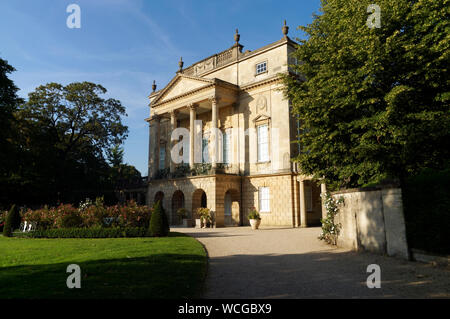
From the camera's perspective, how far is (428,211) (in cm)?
845

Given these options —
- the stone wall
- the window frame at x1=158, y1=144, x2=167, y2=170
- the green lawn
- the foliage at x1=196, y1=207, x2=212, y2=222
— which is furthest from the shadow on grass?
the window frame at x1=158, y1=144, x2=167, y2=170

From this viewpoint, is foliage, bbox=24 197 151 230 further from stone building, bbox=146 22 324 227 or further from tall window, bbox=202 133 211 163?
tall window, bbox=202 133 211 163

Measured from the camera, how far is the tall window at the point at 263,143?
88.9 feet

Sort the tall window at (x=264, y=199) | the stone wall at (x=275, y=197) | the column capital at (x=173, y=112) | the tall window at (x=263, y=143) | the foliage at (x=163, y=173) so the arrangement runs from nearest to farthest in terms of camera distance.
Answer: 1. the stone wall at (x=275, y=197)
2. the tall window at (x=264, y=199)
3. the tall window at (x=263, y=143)
4. the foliage at (x=163, y=173)
5. the column capital at (x=173, y=112)

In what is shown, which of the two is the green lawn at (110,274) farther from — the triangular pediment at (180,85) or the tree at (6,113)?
the triangular pediment at (180,85)

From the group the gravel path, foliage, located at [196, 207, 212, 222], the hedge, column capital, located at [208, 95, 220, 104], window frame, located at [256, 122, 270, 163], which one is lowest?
the gravel path

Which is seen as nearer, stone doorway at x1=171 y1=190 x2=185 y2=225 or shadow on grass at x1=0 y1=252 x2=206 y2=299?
shadow on grass at x1=0 y1=252 x2=206 y2=299

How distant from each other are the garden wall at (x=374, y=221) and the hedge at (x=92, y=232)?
982 centimetres

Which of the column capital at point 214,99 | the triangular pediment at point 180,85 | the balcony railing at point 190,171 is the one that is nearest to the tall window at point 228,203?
the balcony railing at point 190,171

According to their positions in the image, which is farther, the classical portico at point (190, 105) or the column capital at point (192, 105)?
the column capital at point (192, 105)

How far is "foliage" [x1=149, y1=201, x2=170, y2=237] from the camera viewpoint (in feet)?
54.0

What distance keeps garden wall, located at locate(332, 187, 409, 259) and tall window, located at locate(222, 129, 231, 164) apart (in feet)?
59.0
